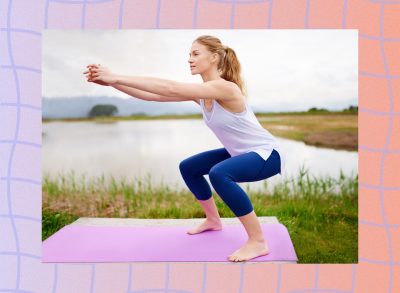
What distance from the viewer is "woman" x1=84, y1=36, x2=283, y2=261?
3.41 metres

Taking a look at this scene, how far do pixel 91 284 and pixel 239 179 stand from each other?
1.11 meters

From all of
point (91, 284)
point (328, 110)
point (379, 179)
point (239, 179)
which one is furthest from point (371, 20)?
point (91, 284)

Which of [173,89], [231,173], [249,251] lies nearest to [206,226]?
[249,251]

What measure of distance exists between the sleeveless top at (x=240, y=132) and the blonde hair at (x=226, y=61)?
192 mm

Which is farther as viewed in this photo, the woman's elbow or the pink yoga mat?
the pink yoga mat

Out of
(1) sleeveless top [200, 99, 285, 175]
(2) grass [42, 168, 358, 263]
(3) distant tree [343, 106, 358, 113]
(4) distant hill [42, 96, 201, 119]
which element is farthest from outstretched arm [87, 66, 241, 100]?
(2) grass [42, 168, 358, 263]

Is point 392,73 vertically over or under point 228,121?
over

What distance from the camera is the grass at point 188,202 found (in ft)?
13.3

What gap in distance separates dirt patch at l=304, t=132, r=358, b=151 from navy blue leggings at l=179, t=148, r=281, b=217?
67cm

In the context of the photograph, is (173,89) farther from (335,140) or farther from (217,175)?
(335,140)

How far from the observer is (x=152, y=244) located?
12.3 feet

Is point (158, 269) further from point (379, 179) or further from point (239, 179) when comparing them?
point (379, 179)

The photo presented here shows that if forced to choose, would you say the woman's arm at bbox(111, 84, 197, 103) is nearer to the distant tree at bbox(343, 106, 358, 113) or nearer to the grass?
the grass

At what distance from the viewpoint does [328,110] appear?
13.4 ft
